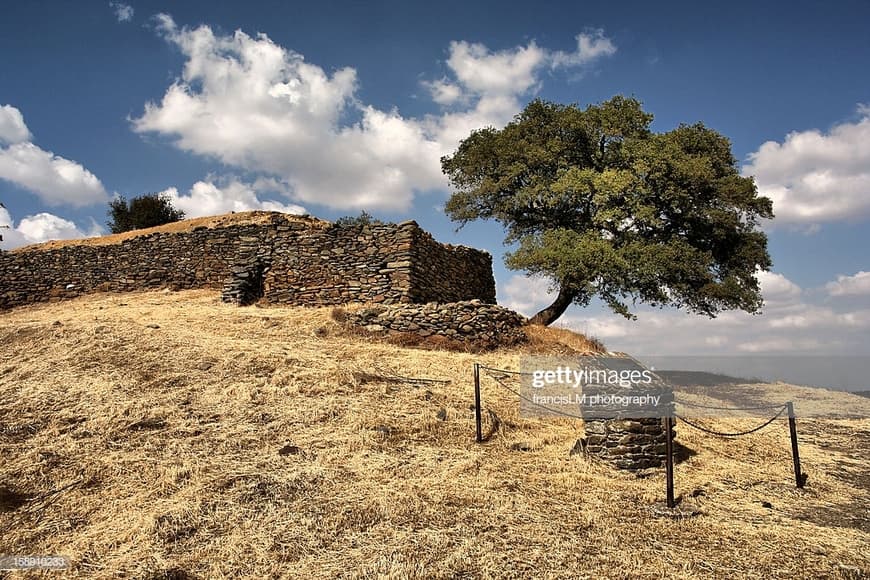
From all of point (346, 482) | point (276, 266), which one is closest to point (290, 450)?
point (346, 482)

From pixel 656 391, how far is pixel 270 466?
5729 mm

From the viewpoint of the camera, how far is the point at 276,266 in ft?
60.6

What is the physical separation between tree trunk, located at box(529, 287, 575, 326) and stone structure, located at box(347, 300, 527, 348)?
5763 millimetres

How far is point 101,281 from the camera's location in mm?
22344

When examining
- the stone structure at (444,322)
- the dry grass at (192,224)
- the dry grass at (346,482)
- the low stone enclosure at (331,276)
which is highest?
the dry grass at (192,224)

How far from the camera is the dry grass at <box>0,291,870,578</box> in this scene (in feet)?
16.6

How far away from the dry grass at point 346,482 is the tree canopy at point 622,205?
7986 millimetres

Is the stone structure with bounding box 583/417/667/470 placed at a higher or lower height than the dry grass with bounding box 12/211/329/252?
lower

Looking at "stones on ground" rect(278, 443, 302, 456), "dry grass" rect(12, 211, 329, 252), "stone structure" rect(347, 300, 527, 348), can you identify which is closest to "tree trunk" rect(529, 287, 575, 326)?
"stone structure" rect(347, 300, 527, 348)

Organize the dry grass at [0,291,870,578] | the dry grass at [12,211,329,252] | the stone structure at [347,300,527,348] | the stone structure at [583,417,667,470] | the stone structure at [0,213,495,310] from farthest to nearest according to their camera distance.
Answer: the dry grass at [12,211,329,252]
the stone structure at [0,213,495,310]
the stone structure at [347,300,527,348]
the stone structure at [583,417,667,470]
the dry grass at [0,291,870,578]

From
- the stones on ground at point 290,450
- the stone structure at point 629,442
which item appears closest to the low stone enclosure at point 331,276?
the stone structure at point 629,442

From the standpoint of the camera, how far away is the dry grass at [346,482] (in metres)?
5.07

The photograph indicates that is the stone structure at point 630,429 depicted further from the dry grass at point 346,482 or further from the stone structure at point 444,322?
the stone structure at point 444,322

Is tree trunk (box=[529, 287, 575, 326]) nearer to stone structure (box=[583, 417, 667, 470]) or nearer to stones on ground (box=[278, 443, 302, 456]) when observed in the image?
stone structure (box=[583, 417, 667, 470])
